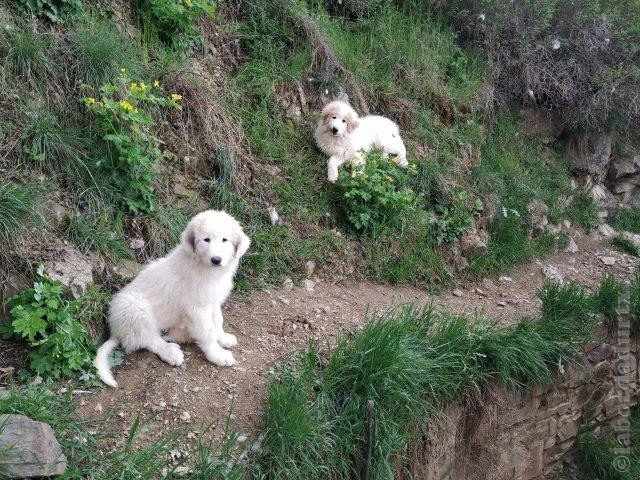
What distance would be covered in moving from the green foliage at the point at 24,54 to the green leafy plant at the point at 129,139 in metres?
0.48

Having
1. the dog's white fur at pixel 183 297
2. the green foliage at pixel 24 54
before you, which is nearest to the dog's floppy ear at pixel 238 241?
the dog's white fur at pixel 183 297

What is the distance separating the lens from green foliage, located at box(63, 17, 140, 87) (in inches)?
187

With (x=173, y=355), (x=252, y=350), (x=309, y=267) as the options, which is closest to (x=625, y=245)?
(x=309, y=267)

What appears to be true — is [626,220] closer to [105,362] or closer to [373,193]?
[373,193]

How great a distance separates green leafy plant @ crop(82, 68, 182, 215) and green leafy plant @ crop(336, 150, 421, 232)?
202 cm

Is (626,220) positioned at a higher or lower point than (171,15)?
lower

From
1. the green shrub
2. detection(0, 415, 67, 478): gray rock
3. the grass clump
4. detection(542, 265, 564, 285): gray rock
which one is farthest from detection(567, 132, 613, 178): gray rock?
detection(0, 415, 67, 478): gray rock

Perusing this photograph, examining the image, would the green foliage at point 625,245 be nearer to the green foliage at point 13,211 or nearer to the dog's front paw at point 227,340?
the dog's front paw at point 227,340

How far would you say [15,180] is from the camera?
13.5 ft

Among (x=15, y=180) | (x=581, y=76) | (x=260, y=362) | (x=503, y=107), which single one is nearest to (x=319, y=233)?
(x=260, y=362)

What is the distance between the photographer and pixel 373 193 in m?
5.93

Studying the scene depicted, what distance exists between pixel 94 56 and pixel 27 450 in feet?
10.8

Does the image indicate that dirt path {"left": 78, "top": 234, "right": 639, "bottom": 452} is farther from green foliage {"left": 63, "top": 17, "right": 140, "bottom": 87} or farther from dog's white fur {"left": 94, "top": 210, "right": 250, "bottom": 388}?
green foliage {"left": 63, "top": 17, "right": 140, "bottom": 87}

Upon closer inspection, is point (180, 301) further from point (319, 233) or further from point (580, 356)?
point (580, 356)
